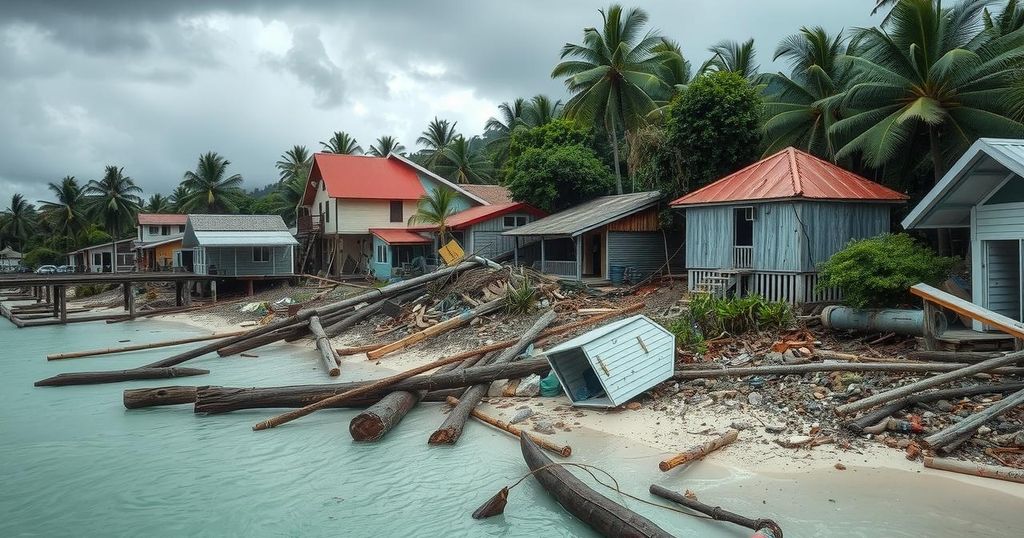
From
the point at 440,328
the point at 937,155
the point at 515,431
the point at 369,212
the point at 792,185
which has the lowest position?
the point at 515,431

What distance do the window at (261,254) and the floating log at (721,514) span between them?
112 feet

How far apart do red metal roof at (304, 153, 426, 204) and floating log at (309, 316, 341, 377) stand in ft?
58.8

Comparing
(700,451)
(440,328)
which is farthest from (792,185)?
(440,328)

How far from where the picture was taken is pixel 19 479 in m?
11.0

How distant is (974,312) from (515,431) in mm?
7595

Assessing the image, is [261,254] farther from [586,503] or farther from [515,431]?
[586,503]

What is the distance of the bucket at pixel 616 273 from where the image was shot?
24.8 meters

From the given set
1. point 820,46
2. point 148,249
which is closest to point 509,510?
point 820,46

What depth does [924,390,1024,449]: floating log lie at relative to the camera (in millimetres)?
9016

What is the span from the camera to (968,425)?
9031 millimetres

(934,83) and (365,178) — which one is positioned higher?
(365,178)

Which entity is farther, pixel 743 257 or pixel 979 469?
pixel 743 257

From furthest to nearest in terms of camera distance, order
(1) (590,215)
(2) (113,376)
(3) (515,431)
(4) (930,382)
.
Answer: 1. (1) (590,215)
2. (2) (113,376)
3. (3) (515,431)
4. (4) (930,382)

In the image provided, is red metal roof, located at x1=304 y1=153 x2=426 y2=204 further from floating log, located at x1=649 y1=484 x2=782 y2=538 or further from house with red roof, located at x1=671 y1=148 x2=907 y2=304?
floating log, located at x1=649 y1=484 x2=782 y2=538
